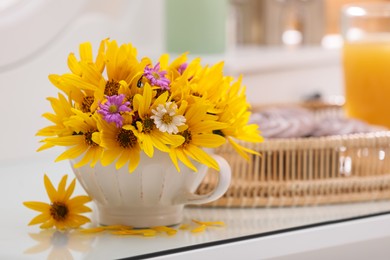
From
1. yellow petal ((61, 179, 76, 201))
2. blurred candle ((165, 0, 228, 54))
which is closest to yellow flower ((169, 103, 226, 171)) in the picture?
yellow petal ((61, 179, 76, 201))

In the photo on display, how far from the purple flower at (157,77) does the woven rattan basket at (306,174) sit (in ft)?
0.52

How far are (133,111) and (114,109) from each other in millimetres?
16

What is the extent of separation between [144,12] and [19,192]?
25.1 inches

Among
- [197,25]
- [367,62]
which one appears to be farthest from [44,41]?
[367,62]

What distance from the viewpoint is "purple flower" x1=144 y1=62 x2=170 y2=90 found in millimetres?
726

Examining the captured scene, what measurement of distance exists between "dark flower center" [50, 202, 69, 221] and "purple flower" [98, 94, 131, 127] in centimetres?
10

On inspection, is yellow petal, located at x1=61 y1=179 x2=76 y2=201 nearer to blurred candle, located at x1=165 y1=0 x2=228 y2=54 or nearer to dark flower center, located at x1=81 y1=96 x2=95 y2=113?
dark flower center, located at x1=81 y1=96 x2=95 y2=113

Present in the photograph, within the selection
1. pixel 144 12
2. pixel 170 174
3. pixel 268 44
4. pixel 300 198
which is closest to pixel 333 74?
pixel 268 44

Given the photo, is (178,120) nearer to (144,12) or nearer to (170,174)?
(170,174)

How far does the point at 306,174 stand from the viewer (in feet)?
2.94

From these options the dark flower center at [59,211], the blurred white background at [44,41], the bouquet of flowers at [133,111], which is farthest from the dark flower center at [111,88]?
the blurred white background at [44,41]

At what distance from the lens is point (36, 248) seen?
70cm

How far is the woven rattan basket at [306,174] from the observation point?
0.87 meters

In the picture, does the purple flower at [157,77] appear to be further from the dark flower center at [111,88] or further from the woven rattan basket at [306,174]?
the woven rattan basket at [306,174]
